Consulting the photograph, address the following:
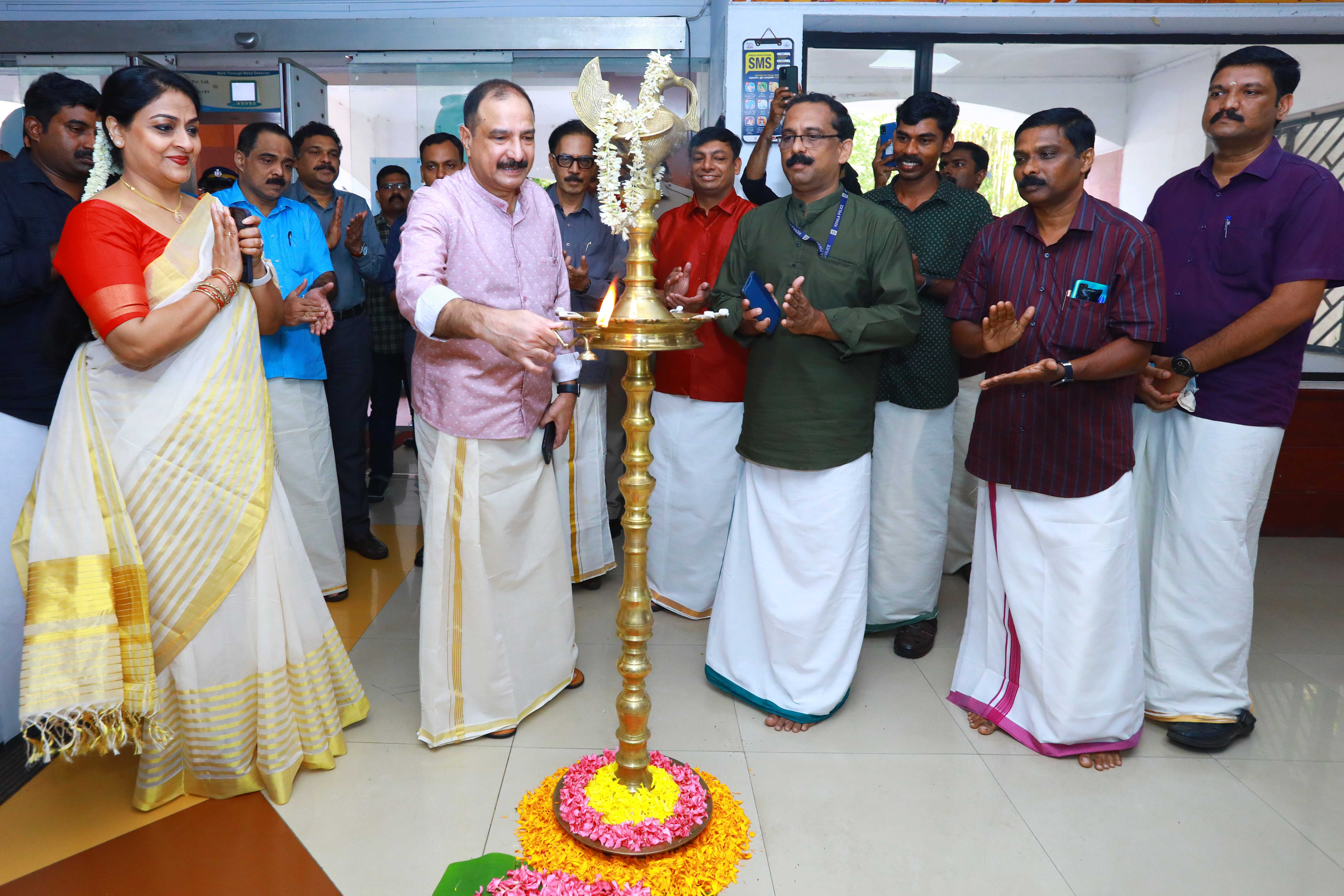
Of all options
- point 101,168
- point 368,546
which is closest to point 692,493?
point 368,546

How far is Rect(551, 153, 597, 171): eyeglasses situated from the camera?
3693 mm

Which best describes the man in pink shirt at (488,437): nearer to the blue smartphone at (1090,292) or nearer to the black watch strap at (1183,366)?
the blue smartphone at (1090,292)

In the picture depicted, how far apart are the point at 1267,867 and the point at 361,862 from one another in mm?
2059

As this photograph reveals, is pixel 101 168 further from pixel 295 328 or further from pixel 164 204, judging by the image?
pixel 295 328

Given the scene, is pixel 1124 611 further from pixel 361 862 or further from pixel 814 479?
pixel 361 862

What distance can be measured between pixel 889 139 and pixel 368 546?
289cm

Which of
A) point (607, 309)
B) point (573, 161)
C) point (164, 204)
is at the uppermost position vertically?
point (573, 161)

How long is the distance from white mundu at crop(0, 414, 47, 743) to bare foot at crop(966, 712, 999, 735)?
2.68 meters

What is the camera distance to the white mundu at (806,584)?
260cm

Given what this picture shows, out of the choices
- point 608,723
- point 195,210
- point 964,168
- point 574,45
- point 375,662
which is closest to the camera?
point 195,210

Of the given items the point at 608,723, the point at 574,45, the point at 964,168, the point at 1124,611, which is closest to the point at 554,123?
the point at 574,45

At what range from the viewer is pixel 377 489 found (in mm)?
5023

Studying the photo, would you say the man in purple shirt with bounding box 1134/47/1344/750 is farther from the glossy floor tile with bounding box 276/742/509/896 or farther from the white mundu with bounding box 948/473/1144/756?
the glossy floor tile with bounding box 276/742/509/896

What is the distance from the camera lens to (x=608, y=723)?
2596mm
